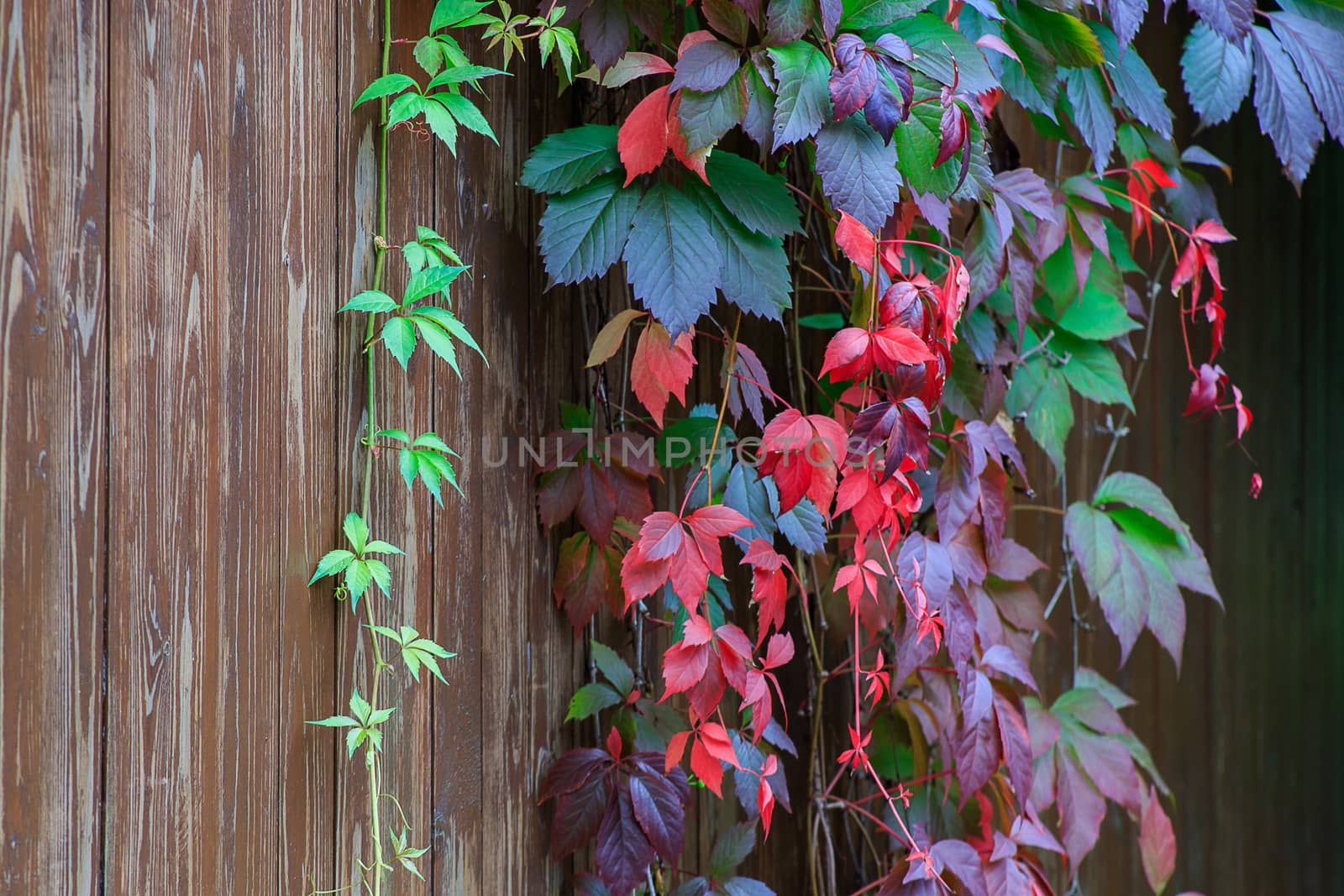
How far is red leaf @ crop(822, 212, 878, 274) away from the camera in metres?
1.03

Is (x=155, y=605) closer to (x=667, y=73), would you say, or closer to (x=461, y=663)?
(x=461, y=663)

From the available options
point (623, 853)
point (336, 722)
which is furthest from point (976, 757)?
point (336, 722)

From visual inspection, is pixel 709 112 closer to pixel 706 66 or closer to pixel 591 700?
pixel 706 66

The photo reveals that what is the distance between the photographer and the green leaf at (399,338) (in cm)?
95

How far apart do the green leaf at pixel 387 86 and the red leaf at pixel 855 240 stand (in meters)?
0.44

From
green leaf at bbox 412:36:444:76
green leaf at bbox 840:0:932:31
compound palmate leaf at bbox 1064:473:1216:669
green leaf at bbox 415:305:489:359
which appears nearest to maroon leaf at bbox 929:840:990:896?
compound palmate leaf at bbox 1064:473:1216:669

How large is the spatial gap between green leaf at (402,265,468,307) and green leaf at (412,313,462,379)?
2cm

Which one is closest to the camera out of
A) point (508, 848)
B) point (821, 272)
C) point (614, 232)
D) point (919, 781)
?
point (614, 232)

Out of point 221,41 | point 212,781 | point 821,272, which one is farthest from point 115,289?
point 821,272

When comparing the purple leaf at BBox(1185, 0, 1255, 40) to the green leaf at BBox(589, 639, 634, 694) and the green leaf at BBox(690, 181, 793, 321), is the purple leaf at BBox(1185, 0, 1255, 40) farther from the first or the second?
the green leaf at BBox(589, 639, 634, 694)

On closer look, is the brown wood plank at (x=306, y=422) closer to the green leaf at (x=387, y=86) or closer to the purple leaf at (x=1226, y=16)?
the green leaf at (x=387, y=86)

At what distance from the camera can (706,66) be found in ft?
3.32

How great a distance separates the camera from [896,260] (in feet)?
3.65

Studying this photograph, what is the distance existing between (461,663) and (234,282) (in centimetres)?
48
